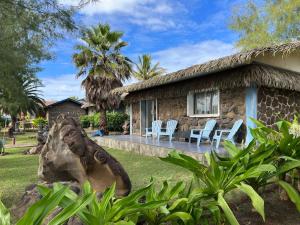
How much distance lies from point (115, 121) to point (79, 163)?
20201 millimetres

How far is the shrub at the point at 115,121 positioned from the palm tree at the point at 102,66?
127 inches

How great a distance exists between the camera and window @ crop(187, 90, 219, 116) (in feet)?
35.4

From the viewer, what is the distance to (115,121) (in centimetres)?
2434

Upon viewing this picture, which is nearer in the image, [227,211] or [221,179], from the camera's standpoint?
[227,211]

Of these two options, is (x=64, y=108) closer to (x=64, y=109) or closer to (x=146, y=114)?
(x=64, y=109)

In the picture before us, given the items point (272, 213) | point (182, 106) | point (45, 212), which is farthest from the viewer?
point (182, 106)

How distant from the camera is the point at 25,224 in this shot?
5.66 feet

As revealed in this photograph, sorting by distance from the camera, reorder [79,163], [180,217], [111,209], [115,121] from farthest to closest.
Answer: [115,121], [79,163], [180,217], [111,209]

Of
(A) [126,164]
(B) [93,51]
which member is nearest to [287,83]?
(A) [126,164]

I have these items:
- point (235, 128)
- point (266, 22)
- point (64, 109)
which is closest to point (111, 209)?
point (235, 128)

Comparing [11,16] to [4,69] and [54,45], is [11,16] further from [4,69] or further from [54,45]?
[4,69]

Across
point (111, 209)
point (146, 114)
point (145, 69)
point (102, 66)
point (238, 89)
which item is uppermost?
point (145, 69)

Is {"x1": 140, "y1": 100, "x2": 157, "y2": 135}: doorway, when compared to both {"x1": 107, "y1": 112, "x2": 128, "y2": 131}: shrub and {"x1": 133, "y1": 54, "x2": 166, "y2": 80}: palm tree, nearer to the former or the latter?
Result: {"x1": 107, "y1": 112, "x2": 128, "y2": 131}: shrub

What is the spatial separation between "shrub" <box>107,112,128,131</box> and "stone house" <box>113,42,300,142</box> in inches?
459
